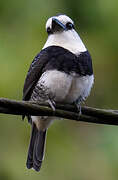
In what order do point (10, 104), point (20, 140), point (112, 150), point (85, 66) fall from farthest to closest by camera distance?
point (20, 140) → point (112, 150) → point (85, 66) → point (10, 104)

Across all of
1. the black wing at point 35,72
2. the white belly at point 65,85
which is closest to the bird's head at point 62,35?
the black wing at point 35,72

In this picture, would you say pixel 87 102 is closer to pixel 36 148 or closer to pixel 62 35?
pixel 36 148

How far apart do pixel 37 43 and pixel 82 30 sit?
69 centimetres

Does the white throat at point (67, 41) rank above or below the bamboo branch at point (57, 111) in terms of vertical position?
above

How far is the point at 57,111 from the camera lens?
10.8ft

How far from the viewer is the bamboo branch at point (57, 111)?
3.14m

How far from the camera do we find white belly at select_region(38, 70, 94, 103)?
403 centimetres

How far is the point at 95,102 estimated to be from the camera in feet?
20.2

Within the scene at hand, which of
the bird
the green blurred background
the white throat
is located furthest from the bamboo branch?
the green blurred background

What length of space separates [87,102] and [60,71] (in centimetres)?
215

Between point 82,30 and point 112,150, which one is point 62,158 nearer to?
point 112,150

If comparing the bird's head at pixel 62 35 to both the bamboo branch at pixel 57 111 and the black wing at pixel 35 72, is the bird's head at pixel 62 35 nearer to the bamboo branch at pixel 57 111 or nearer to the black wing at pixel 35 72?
the black wing at pixel 35 72

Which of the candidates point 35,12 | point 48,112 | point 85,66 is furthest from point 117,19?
point 48,112

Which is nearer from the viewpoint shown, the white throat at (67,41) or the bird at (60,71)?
the bird at (60,71)
